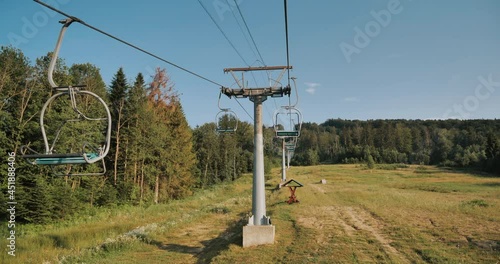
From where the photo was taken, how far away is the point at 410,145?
134250mm

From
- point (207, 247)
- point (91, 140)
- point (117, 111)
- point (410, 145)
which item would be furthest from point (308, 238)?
point (410, 145)

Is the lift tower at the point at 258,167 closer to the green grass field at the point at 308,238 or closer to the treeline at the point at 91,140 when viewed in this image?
the green grass field at the point at 308,238

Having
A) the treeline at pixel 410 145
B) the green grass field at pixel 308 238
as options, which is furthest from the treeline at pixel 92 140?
the treeline at pixel 410 145

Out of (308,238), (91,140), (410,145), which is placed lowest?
(308,238)

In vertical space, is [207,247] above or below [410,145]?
below

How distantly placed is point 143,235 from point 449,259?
49.6 ft

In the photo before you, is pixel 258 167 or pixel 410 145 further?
pixel 410 145

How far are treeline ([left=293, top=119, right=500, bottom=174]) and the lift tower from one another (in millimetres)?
85451

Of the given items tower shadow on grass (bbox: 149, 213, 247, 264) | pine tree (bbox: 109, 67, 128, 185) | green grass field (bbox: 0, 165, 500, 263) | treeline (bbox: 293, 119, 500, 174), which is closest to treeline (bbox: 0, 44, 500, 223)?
pine tree (bbox: 109, 67, 128, 185)

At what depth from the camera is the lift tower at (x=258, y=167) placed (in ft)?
46.8

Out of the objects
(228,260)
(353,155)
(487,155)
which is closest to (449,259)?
(228,260)

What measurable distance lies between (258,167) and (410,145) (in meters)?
140

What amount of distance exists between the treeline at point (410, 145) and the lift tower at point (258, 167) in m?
85.5

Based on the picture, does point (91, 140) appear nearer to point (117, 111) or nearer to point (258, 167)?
point (117, 111)
